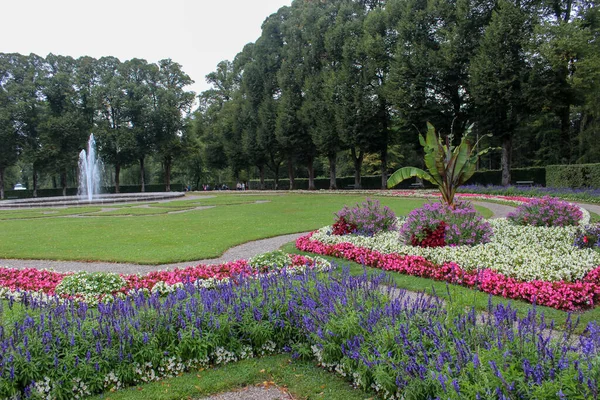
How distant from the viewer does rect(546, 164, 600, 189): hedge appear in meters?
23.4

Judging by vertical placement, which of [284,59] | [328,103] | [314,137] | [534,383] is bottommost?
[534,383]

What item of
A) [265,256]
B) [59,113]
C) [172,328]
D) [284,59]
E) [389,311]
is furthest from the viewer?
[59,113]

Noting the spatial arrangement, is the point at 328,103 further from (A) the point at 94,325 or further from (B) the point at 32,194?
(B) the point at 32,194

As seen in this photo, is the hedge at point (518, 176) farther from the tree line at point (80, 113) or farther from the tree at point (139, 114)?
the tree at point (139, 114)

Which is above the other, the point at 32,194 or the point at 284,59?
the point at 284,59

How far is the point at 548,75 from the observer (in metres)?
26.8

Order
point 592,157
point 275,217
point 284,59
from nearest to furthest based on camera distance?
point 275,217 < point 592,157 < point 284,59

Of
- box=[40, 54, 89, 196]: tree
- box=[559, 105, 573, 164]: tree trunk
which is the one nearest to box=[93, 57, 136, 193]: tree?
box=[40, 54, 89, 196]: tree

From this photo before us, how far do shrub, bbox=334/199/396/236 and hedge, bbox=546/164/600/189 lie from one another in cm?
1858

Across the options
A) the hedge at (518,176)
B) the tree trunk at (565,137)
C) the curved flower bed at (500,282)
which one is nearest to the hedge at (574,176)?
the tree trunk at (565,137)

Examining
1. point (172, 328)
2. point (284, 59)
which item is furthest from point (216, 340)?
point (284, 59)

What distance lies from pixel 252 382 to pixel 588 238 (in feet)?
26.0

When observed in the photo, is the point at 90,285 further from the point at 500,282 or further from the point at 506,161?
the point at 506,161

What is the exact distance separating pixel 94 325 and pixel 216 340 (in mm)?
1242
